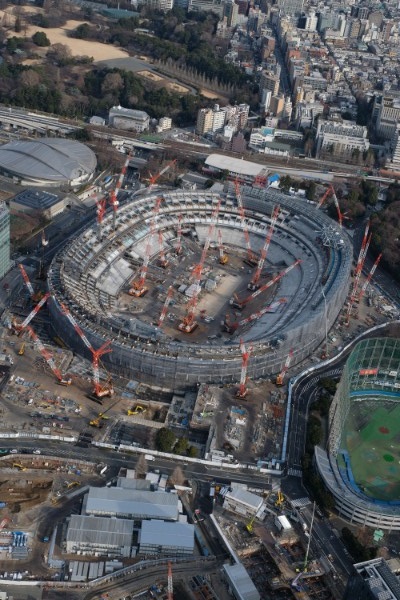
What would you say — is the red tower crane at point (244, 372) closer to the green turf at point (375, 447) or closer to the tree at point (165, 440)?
the tree at point (165, 440)

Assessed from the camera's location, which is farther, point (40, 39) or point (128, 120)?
point (40, 39)

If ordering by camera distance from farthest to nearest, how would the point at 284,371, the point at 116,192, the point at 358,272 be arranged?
the point at 116,192 < the point at 358,272 < the point at 284,371

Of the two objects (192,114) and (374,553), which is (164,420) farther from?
(192,114)

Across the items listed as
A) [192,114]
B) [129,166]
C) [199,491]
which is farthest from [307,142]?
[199,491]

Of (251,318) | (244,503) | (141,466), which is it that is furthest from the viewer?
(251,318)

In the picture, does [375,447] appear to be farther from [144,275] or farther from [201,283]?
[144,275]

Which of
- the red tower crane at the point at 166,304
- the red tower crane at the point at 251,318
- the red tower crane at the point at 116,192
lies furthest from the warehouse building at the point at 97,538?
the red tower crane at the point at 116,192

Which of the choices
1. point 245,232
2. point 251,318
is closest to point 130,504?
point 251,318
